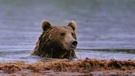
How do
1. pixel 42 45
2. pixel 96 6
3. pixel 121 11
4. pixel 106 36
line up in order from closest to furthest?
pixel 42 45
pixel 106 36
pixel 121 11
pixel 96 6

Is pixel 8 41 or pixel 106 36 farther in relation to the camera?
pixel 106 36

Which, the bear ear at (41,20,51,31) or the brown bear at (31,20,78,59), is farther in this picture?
the bear ear at (41,20,51,31)

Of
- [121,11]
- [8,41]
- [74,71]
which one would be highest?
[121,11]

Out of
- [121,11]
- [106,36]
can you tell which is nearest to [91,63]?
[106,36]

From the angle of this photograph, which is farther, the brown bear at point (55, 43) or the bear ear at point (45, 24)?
the bear ear at point (45, 24)

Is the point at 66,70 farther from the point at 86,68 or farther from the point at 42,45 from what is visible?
the point at 42,45

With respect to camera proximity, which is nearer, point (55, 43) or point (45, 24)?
point (55, 43)

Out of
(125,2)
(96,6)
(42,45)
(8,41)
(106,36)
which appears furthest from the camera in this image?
(125,2)

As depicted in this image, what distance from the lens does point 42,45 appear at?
12.7 m

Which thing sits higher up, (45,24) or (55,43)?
(45,24)

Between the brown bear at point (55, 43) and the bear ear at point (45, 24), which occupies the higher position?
the bear ear at point (45, 24)

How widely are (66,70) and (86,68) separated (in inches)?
15.0

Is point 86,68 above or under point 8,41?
under

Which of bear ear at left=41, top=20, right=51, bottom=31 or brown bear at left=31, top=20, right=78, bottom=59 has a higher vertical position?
bear ear at left=41, top=20, right=51, bottom=31
